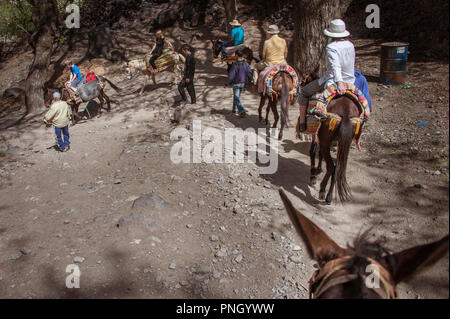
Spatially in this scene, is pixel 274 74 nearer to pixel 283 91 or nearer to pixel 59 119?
pixel 283 91

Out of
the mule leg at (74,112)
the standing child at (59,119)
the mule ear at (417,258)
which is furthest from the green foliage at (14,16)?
the mule ear at (417,258)

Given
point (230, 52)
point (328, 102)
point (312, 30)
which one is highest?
point (312, 30)

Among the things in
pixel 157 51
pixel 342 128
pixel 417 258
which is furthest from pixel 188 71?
pixel 417 258

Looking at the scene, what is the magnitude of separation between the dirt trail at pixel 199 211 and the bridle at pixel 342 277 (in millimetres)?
140

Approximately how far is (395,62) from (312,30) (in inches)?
89.6

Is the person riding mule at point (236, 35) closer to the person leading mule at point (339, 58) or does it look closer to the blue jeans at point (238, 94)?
the blue jeans at point (238, 94)

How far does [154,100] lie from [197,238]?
7203 millimetres

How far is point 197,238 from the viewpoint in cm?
472

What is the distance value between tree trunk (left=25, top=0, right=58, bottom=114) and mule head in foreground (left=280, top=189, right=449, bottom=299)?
39.2ft

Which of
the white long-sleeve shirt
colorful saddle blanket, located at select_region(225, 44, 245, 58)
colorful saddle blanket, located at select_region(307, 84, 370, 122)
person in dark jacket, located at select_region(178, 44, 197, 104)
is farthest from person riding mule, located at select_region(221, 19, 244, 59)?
colorful saddle blanket, located at select_region(307, 84, 370, 122)

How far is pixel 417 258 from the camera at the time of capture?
143cm

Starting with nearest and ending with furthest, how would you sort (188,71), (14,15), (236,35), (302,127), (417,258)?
(417,258) → (302,127) → (188,71) → (236,35) → (14,15)
